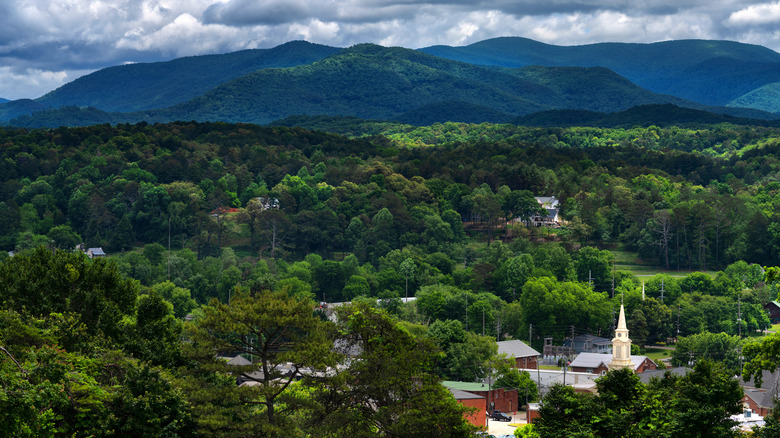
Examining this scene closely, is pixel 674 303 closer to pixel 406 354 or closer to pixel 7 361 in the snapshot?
pixel 406 354

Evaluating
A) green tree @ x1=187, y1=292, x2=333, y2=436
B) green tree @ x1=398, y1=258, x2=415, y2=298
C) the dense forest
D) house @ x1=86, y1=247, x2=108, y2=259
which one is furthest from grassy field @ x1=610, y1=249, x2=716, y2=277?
green tree @ x1=187, y1=292, x2=333, y2=436

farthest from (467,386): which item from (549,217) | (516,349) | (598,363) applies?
(549,217)

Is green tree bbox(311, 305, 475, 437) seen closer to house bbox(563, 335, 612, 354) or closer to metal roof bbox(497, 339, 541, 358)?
metal roof bbox(497, 339, 541, 358)

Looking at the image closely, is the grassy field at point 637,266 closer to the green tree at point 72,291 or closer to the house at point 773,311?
the house at point 773,311

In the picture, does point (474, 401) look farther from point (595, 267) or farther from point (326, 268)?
point (595, 267)

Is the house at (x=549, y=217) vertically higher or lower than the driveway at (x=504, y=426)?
higher

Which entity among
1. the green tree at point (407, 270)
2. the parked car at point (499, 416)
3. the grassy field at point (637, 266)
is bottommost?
the parked car at point (499, 416)

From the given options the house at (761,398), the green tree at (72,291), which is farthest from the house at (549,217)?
the green tree at (72,291)

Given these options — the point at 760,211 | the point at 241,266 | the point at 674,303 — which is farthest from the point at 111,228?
the point at 760,211
